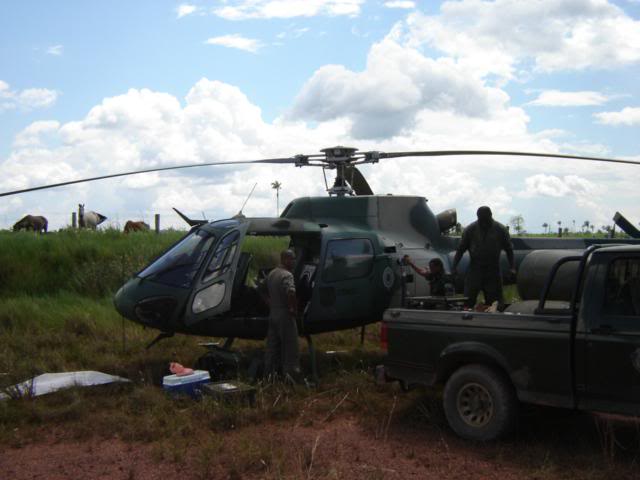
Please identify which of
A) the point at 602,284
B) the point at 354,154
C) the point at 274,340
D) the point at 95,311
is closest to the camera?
the point at 602,284

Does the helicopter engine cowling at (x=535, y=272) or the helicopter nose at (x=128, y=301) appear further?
the helicopter nose at (x=128, y=301)

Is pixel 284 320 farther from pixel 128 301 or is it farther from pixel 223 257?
pixel 128 301

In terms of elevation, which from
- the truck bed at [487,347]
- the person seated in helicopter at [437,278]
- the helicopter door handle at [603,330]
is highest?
the person seated in helicopter at [437,278]

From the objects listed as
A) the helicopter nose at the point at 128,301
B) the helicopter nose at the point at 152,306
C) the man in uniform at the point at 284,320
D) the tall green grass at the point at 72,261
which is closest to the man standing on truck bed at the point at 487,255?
the man in uniform at the point at 284,320

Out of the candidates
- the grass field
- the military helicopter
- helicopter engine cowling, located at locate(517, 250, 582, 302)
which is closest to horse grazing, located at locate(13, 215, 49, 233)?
the grass field

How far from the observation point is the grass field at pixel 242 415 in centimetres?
580

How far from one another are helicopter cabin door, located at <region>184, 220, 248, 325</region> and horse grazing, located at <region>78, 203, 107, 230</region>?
15.1m

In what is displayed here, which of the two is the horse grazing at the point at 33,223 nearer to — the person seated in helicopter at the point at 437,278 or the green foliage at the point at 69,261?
the green foliage at the point at 69,261

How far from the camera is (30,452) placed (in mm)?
6406

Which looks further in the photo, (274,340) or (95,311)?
(95,311)

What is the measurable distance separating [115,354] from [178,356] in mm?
967

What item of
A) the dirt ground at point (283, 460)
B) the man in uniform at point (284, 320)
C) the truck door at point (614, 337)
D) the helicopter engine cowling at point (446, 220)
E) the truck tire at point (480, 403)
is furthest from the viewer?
the helicopter engine cowling at point (446, 220)

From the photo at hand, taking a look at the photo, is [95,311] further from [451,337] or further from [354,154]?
[451,337]

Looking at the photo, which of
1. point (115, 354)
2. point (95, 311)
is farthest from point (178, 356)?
point (95, 311)
